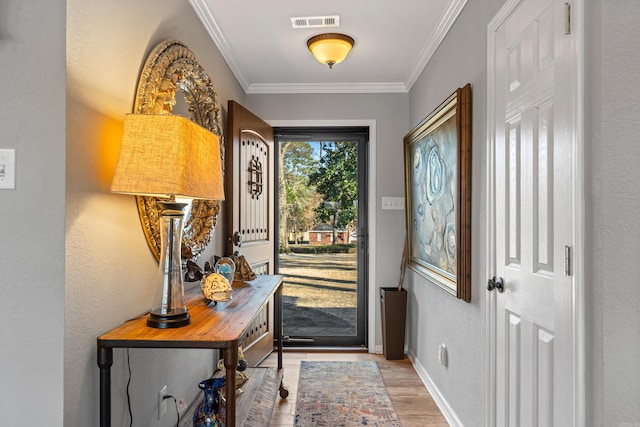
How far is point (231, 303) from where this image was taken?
193 cm

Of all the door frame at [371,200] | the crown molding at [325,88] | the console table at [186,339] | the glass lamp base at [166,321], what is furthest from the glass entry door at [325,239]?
the glass lamp base at [166,321]

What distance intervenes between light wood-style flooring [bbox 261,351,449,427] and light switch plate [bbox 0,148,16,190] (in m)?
1.98

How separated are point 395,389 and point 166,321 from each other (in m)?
2.13

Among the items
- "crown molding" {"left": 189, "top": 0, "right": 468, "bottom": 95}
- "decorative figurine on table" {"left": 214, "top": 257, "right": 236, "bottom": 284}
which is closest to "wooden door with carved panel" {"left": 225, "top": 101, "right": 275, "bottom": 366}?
"crown molding" {"left": 189, "top": 0, "right": 468, "bottom": 95}

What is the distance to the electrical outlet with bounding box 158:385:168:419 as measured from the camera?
194 cm

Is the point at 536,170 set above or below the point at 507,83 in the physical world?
below

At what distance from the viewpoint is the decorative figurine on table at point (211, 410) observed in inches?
75.4

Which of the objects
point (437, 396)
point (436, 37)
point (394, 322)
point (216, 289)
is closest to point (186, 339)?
point (216, 289)

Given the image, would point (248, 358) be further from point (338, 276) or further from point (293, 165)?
point (293, 165)

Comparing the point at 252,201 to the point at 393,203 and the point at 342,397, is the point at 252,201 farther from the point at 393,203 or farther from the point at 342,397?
the point at 342,397

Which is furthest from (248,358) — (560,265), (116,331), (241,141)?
(560,265)

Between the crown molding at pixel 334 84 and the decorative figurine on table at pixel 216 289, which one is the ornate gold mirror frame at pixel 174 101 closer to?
the decorative figurine on table at pixel 216 289

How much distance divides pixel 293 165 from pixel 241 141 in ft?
3.46

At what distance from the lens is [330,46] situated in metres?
2.85
